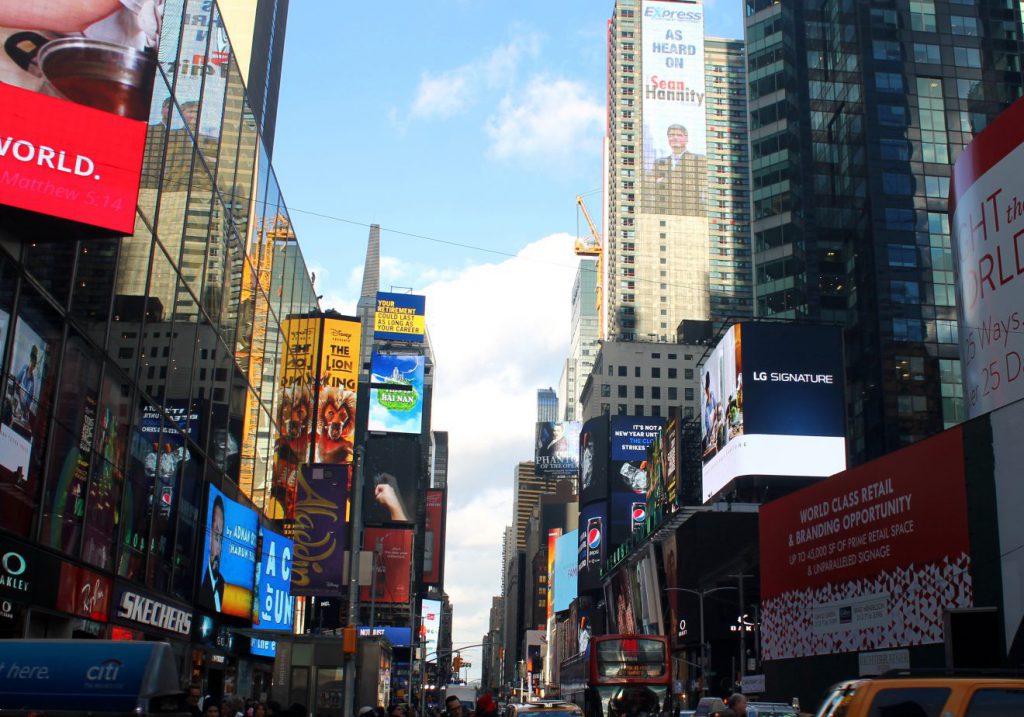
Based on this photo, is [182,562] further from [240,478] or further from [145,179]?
[145,179]

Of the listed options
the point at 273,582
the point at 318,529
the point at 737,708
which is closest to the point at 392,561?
the point at 273,582

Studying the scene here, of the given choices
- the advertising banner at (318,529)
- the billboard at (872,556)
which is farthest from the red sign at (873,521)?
the advertising banner at (318,529)

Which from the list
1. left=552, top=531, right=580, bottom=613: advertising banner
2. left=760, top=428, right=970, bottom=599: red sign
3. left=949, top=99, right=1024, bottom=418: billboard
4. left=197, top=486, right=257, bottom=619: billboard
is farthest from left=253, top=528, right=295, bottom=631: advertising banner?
left=552, top=531, right=580, bottom=613: advertising banner

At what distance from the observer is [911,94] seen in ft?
339

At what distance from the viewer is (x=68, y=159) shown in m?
21.5

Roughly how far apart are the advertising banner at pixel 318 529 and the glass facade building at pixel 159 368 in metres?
2.03

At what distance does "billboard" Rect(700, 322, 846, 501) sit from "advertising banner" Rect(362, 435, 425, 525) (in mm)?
74088

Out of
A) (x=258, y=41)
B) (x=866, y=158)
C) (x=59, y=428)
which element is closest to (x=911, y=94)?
(x=866, y=158)

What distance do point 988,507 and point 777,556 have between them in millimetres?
12667

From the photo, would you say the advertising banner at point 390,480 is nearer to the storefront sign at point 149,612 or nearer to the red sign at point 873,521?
the storefront sign at point 149,612

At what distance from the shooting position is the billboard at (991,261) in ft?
118

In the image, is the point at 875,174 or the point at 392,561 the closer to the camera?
the point at 875,174

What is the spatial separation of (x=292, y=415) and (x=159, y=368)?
785 inches

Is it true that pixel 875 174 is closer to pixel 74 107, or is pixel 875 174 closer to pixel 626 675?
pixel 626 675
